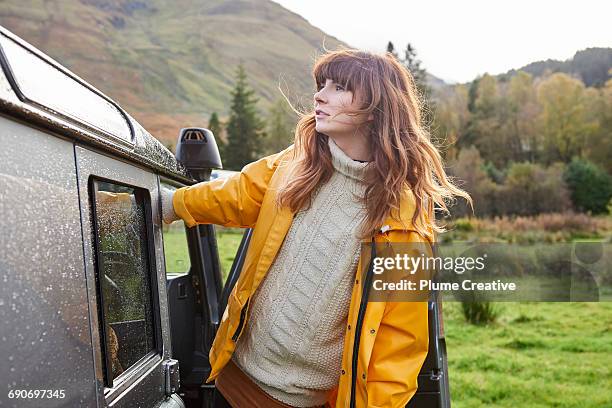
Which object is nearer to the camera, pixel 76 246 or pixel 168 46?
pixel 76 246

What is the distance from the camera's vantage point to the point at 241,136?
3497 centimetres

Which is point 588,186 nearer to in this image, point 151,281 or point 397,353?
point 397,353

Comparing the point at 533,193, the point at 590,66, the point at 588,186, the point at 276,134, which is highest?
the point at 590,66

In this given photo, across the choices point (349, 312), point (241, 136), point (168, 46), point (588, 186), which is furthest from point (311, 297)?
point (168, 46)

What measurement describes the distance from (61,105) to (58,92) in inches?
2.4

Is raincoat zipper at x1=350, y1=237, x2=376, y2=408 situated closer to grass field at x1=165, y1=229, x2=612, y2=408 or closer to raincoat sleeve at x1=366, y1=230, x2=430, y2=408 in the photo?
raincoat sleeve at x1=366, y1=230, x2=430, y2=408

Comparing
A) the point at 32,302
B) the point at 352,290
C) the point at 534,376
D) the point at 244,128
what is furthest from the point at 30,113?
the point at 244,128

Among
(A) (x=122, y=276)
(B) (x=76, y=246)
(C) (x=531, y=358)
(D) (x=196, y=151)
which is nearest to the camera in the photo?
(B) (x=76, y=246)

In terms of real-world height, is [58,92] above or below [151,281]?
above

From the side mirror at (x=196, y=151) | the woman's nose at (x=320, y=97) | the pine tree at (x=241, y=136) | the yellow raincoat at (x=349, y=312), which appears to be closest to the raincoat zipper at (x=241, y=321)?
the yellow raincoat at (x=349, y=312)

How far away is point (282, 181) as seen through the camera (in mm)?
2189

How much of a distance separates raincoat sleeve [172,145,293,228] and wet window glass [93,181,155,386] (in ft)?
0.61

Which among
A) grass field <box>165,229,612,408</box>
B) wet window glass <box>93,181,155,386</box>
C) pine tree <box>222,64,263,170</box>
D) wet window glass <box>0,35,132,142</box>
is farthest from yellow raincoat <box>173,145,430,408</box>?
pine tree <box>222,64,263,170</box>

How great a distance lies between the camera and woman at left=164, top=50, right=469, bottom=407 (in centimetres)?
208
